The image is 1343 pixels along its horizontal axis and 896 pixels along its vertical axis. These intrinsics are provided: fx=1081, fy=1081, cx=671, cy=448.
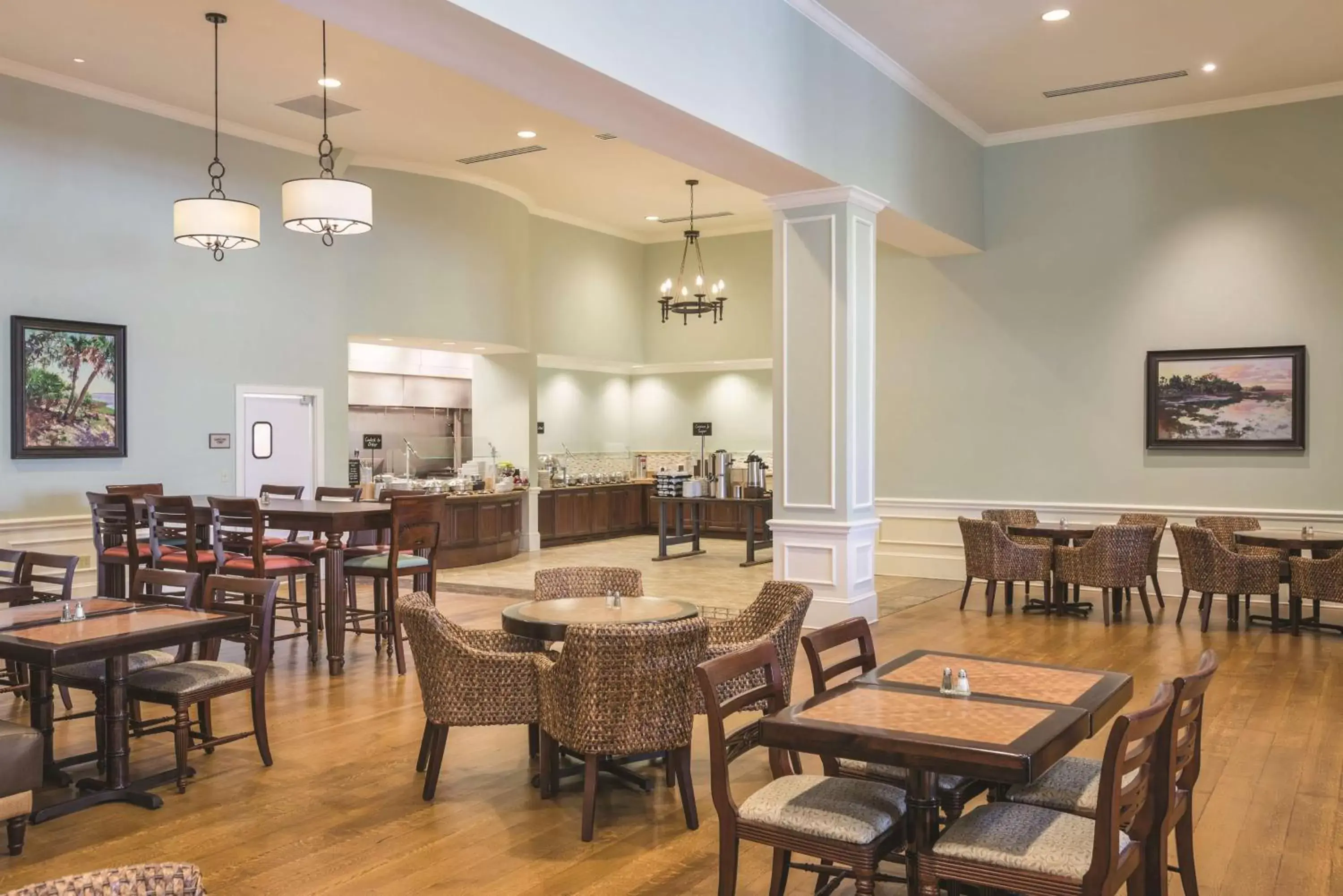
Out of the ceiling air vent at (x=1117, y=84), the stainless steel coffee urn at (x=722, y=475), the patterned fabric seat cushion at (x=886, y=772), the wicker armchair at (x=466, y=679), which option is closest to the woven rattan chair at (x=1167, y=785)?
the patterned fabric seat cushion at (x=886, y=772)

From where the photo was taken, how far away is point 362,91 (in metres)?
8.55

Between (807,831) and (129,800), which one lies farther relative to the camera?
(129,800)

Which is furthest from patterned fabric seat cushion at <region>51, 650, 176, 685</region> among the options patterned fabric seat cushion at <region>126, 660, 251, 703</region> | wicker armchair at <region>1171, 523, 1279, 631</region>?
wicker armchair at <region>1171, 523, 1279, 631</region>

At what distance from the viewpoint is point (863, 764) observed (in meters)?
3.35

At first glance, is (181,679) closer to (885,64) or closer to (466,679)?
(466,679)

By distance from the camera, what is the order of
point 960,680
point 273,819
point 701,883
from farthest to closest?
point 273,819
point 701,883
point 960,680

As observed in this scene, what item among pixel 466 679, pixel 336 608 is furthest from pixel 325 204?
pixel 466 679

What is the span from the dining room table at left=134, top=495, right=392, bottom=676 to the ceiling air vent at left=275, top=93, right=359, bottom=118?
371cm

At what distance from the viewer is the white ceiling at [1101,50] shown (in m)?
7.06

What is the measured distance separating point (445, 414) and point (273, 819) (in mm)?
9912

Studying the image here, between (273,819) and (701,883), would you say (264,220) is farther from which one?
(701,883)

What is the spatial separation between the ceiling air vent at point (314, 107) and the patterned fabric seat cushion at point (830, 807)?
7.45 meters

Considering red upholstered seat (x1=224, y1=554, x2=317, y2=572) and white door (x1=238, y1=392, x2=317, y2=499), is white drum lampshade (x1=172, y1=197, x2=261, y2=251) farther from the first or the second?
white door (x1=238, y1=392, x2=317, y2=499)

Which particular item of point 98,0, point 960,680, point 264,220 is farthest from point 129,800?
point 264,220
